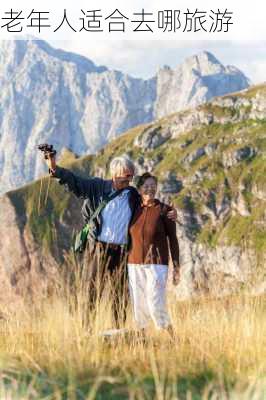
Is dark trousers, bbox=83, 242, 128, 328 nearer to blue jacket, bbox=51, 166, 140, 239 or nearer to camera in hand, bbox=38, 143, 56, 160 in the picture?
blue jacket, bbox=51, 166, 140, 239

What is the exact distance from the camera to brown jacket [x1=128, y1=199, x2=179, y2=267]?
8.02 m

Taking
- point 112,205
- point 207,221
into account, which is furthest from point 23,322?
point 207,221

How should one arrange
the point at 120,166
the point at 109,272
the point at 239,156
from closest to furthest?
the point at 109,272 → the point at 120,166 → the point at 239,156

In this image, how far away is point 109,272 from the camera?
326 inches

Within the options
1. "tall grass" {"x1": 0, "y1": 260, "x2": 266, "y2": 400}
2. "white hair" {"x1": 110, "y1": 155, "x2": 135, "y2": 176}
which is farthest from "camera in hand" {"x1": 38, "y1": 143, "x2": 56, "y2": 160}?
"tall grass" {"x1": 0, "y1": 260, "x2": 266, "y2": 400}

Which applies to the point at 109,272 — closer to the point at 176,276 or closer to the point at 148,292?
the point at 148,292

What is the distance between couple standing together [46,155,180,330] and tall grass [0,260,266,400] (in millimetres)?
331

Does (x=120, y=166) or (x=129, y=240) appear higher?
(x=120, y=166)

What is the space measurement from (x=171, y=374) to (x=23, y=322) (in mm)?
Answer: 2975

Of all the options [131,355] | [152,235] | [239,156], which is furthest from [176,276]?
[239,156]

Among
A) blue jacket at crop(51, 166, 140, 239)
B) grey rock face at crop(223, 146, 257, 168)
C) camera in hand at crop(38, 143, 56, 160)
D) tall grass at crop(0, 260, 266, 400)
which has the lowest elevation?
tall grass at crop(0, 260, 266, 400)

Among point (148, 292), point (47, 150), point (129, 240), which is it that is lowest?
point (148, 292)

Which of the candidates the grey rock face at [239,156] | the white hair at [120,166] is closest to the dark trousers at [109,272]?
the white hair at [120,166]

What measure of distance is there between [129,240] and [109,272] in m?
0.50
